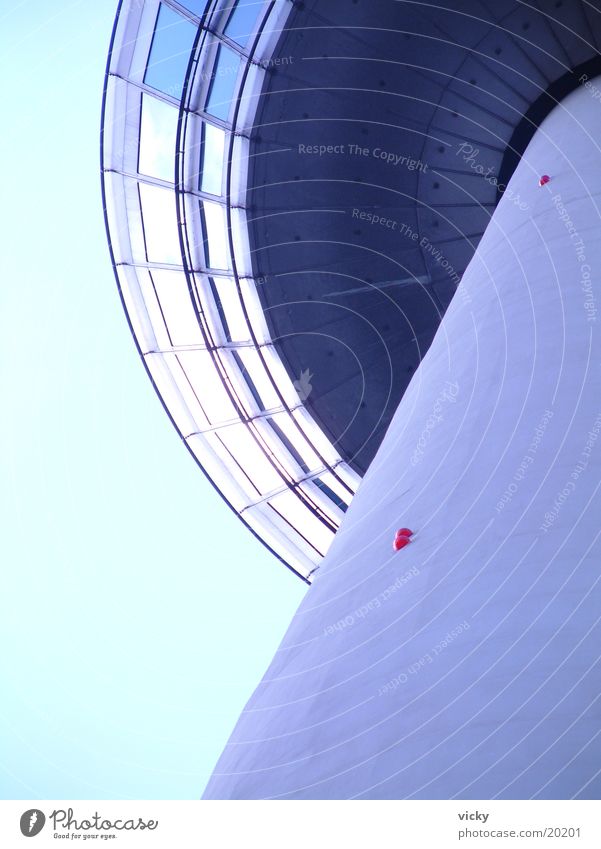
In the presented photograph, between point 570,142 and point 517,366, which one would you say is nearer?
point 517,366

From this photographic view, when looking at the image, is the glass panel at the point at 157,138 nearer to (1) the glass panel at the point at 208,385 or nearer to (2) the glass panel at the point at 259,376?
(1) the glass panel at the point at 208,385

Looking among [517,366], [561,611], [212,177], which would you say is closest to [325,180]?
[212,177]

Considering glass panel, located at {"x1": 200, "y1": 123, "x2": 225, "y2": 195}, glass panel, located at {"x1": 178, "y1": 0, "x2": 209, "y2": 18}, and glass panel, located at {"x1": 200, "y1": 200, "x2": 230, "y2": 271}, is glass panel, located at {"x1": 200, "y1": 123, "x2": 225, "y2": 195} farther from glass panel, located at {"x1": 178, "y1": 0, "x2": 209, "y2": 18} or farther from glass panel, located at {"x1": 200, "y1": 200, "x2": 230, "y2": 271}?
glass panel, located at {"x1": 178, "y1": 0, "x2": 209, "y2": 18}

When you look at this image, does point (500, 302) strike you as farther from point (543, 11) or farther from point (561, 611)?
point (543, 11)
